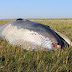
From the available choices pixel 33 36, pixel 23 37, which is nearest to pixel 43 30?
pixel 33 36

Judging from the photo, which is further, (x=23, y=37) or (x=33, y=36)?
(x=23, y=37)

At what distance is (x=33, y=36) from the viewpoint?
3.06 metres

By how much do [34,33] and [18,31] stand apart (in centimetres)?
57

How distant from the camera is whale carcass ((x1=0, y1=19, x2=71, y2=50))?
9.59 ft

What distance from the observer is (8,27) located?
378cm

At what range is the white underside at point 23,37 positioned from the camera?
2.94 meters

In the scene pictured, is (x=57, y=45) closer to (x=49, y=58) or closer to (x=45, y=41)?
(x=45, y=41)

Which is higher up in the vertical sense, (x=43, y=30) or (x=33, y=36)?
(x=43, y=30)

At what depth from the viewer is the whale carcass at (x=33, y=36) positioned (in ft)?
9.59

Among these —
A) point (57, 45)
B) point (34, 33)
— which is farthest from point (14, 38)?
point (57, 45)

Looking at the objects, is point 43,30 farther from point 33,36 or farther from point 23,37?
point 23,37

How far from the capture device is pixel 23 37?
3.18 metres

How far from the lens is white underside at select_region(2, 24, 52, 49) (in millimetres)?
2942

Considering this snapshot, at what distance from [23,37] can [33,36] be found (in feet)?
1.02
